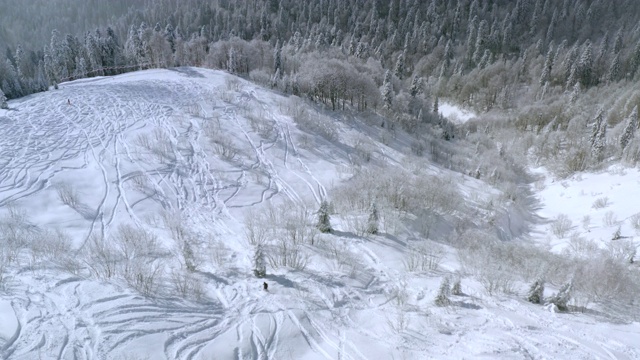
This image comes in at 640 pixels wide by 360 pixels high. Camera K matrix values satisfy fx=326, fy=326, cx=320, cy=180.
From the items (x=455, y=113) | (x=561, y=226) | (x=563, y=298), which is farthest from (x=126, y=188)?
(x=455, y=113)

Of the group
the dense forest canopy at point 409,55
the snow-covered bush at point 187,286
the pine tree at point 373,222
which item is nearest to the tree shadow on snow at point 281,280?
the snow-covered bush at point 187,286

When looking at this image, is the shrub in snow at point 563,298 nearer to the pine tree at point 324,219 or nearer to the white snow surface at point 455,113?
the pine tree at point 324,219

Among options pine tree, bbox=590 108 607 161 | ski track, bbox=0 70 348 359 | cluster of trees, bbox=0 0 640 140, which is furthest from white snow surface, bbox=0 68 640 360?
cluster of trees, bbox=0 0 640 140

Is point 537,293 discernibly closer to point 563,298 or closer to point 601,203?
point 563,298

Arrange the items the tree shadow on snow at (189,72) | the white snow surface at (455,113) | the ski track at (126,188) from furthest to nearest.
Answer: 1. the white snow surface at (455,113)
2. the tree shadow on snow at (189,72)
3. the ski track at (126,188)

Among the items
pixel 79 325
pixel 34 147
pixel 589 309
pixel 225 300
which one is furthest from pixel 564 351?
pixel 34 147

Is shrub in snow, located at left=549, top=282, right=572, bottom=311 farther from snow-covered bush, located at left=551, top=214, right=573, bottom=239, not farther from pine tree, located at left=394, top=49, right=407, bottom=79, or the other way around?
pine tree, located at left=394, top=49, right=407, bottom=79

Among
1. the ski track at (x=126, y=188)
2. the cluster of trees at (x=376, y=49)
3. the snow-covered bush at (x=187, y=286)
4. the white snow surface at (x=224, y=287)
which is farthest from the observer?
the cluster of trees at (x=376, y=49)

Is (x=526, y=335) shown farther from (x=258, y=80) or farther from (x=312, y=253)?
(x=258, y=80)
